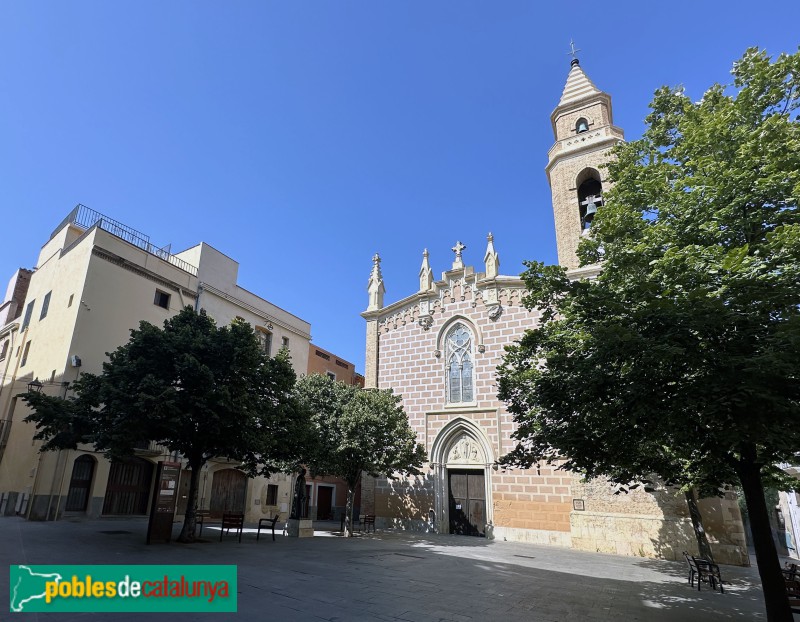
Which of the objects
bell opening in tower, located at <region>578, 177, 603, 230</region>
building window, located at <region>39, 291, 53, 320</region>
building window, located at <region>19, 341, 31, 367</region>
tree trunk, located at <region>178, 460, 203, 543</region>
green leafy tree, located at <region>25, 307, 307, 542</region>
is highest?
bell opening in tower, located at <region>578, 177, 603, 230</region>

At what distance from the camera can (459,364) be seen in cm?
2403

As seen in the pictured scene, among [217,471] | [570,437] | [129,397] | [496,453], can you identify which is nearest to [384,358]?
[496,453]

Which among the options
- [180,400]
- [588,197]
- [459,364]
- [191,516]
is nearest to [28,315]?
[191,516]

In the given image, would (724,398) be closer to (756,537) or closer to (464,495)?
(756,537)

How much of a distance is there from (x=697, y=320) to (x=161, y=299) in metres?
21.8

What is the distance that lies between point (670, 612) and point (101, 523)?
17.7m

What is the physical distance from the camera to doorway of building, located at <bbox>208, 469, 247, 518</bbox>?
22.2 metres

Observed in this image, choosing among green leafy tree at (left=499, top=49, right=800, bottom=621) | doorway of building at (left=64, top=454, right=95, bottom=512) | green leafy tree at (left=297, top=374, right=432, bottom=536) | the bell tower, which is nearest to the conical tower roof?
the bell tower

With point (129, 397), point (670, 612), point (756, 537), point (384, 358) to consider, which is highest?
point (384, 358)

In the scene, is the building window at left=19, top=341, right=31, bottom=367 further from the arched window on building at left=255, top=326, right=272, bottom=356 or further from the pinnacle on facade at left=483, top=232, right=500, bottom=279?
the pinnacle on facade at left=483, top=232, right=500, bottom=279

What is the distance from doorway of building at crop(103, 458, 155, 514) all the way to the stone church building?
10117mm

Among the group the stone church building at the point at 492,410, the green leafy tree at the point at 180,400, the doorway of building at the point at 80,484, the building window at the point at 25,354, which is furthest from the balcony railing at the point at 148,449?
the stone church building at the point at 492,410

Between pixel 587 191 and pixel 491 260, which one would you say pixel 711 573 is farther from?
pixel 587 191

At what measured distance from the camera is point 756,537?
7344 millimetres
